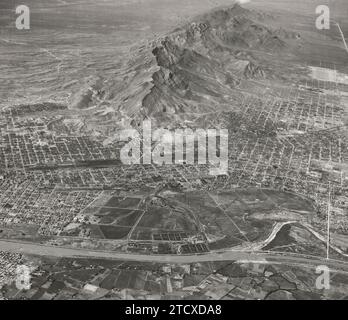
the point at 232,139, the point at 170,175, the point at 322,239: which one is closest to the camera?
the point at 322,239

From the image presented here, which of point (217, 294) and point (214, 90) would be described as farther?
point (214, 90)

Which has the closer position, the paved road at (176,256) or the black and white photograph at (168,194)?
the black and white photograph at (168,194)

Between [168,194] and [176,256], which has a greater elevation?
[168,194]

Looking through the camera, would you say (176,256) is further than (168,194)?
No

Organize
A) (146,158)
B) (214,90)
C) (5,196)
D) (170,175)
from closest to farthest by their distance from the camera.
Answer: (5,196) < (170,175) < (146,158) < (214,90)

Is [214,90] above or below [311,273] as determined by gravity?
above

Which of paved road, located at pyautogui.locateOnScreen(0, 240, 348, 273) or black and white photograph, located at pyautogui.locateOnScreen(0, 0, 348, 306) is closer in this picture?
black and white photograph, located at pyautogui.locateOnScreen(0, 0, 348, 306)

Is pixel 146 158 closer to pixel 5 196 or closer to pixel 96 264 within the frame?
pixel 5 196

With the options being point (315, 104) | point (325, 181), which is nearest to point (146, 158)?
point (325, 181)
